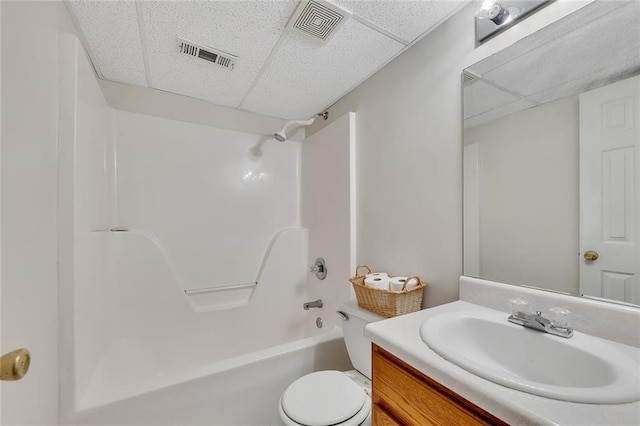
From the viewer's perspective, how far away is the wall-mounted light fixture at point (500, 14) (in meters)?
0.93

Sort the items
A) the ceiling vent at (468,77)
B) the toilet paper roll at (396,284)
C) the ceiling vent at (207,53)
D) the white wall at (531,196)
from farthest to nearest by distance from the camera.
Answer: the ceiling vent at (207,53) < the toilet paper roll at (396,284) < the ceiling vent at (468,77) < the white wall at (531,196)

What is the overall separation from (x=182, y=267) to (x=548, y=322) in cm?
204

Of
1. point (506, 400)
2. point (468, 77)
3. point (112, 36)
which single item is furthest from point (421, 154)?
point (112, 36)

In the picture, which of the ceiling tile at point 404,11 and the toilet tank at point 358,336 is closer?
the ceiling tile at point 404,11

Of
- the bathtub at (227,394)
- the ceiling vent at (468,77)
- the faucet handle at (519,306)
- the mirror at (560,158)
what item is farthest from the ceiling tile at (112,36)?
the faucet handle at (519,306)

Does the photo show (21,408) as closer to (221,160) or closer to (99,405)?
(99,405)

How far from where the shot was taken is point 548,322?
2.49 ft

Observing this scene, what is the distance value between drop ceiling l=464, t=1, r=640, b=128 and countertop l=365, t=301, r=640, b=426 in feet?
2.54

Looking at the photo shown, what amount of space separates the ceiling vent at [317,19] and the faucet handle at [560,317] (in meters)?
1.33

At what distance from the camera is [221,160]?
2109 mm

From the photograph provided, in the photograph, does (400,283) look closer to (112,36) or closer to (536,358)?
(536,358)

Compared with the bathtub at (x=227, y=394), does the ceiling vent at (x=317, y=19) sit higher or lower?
higher

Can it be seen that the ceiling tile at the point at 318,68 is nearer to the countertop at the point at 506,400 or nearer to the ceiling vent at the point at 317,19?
the ceiling vent at the point at 317,19

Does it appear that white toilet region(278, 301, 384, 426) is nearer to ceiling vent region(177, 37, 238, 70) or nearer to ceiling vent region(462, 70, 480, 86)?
ceiling vent region(462, 70, 480, 86)
